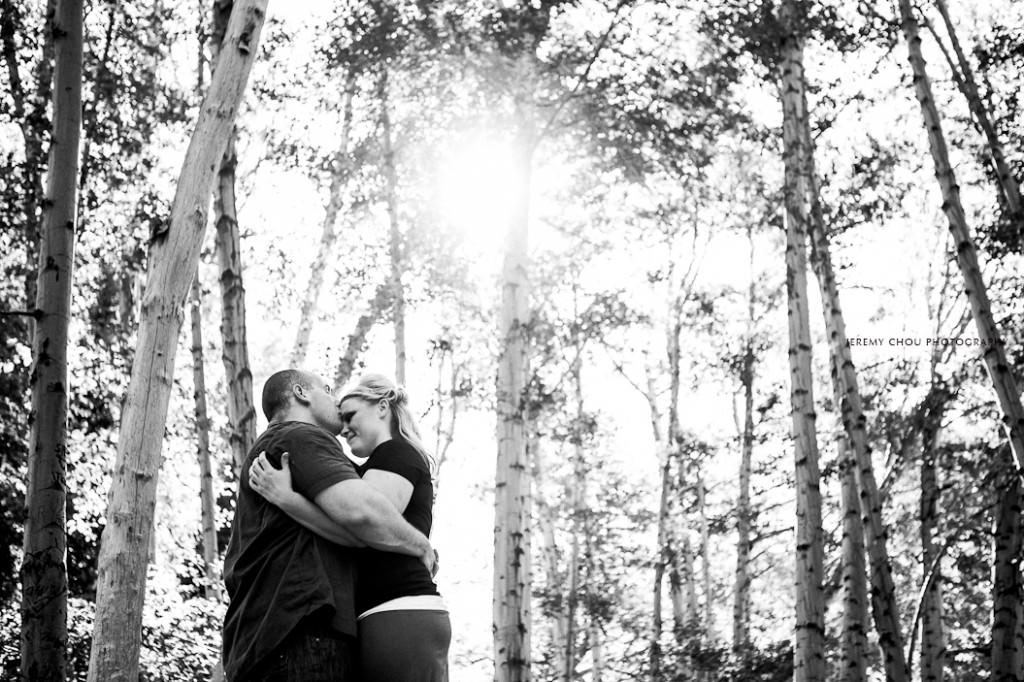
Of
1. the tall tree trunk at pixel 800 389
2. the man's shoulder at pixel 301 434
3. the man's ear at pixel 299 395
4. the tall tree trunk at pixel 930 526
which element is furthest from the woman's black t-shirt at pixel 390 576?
the tall tree trunk at pixel 930 526

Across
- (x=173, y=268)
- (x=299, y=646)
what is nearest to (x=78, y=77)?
(x=173, y=268)

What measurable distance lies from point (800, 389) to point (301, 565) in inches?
279

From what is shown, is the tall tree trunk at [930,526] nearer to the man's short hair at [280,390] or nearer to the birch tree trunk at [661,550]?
the birch tree trunk at [661,550]

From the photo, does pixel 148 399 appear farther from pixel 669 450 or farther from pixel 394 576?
pixel 669 450

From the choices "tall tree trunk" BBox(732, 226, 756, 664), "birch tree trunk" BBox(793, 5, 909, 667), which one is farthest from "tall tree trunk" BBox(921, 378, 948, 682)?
"tall tree trunk" BBox(732, 226, 756, 664)

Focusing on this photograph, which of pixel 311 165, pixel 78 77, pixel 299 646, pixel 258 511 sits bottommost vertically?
pixel 299 646

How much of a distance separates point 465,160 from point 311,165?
10.9 ft

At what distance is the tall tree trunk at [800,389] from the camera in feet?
28.2

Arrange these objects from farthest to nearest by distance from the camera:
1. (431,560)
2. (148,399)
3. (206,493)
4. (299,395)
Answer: (206,493)
(148,399)
(299,395)
(431,560)

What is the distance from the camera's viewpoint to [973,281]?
23.1 feet

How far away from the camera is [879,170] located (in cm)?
1230

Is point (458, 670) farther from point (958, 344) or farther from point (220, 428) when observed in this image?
point (958, 344)

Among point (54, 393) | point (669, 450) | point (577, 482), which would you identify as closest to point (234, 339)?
point (54, 393)

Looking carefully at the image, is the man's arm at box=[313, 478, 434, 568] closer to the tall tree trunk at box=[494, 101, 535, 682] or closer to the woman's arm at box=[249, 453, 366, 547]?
the woman's arm at box=[249, 453, 366, 547]
